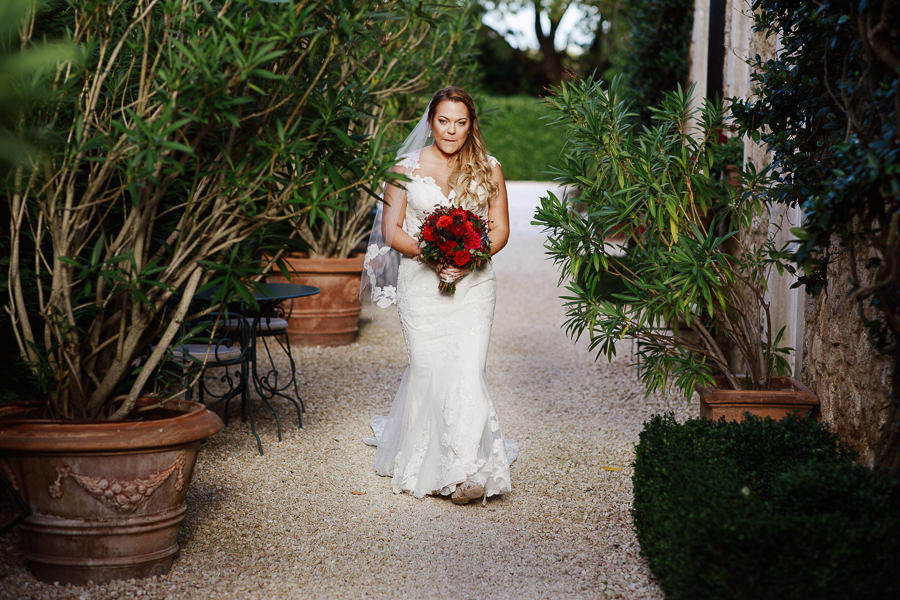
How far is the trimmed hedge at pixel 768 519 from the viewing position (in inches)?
101

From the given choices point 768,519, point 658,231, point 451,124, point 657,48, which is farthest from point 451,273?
point 657,48

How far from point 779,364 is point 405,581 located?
7.12ft

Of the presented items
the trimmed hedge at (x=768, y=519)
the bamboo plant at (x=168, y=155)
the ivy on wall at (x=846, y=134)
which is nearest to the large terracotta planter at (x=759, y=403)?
the trimmed hedge at (x=768, y=519)

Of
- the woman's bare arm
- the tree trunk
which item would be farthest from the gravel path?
the tree trunk

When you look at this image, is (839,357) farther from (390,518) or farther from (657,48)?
(657,48)

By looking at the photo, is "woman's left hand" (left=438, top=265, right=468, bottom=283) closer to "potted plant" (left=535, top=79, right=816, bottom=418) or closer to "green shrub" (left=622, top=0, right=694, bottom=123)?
"potted plant" (left=535, top=79, right=816, bottom=418)

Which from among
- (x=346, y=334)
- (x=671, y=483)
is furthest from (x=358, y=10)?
(x=346, y=334)

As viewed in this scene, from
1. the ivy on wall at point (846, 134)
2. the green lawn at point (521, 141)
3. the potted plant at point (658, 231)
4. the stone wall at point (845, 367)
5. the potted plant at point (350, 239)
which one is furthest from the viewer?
the green lawn at point (521, 141)

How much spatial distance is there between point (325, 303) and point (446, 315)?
3.72 metres

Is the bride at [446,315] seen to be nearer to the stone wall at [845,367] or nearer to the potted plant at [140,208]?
the potted plant at [140,208]

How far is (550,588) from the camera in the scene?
3.37 metres

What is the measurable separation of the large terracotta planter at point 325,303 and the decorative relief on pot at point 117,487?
478 centimetres

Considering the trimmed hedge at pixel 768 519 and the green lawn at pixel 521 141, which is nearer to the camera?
the trimmed hedge at pixel 768 519

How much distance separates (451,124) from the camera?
4.43m
